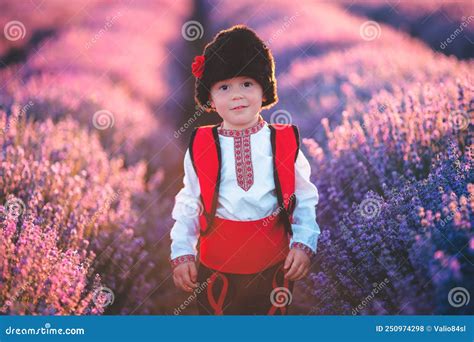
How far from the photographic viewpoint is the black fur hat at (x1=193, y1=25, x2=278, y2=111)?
241 cm

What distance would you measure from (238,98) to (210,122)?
0.93 m

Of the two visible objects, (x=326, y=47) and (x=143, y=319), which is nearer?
(x=143, y=319)

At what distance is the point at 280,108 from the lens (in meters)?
3.31

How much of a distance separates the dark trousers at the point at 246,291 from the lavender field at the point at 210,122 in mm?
297

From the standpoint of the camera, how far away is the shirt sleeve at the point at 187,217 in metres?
2.51

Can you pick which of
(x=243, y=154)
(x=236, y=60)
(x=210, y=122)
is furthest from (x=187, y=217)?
(x=210, y=122)

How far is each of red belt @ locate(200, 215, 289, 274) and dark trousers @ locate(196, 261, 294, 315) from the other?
0.03 metres

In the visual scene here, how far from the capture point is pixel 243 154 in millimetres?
2473

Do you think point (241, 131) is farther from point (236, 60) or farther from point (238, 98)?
point (236, 60)

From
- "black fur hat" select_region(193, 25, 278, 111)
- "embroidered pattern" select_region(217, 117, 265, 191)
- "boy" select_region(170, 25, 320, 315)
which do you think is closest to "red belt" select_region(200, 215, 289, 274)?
"boy" select_region(170, 25, 320, 315)

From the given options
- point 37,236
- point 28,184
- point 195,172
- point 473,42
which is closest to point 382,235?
point 195,172

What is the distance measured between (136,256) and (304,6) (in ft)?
5.68

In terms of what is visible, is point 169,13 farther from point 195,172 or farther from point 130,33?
point 195,172

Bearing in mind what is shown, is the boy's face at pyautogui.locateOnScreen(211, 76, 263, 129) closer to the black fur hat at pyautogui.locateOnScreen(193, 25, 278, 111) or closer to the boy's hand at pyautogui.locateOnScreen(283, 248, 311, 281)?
the black fur hat at pyautogui.locateOnScreen(193, 25, 278, 111)
